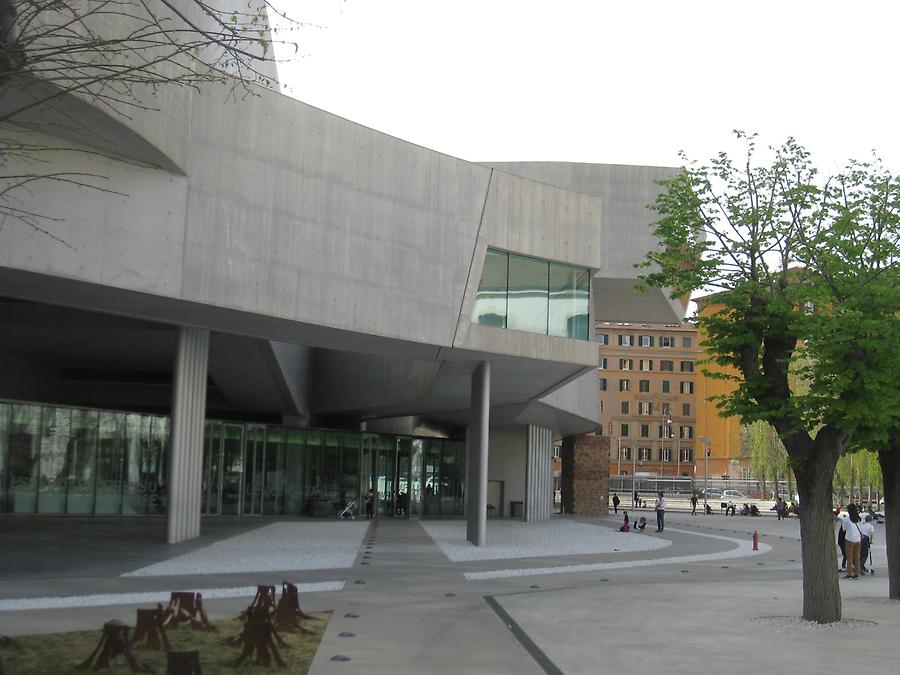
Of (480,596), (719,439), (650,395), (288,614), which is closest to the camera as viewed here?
(288,614)

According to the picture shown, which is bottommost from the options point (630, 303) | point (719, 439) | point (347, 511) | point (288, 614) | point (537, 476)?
point (347, 511)

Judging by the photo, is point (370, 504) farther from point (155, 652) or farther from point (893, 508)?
point (155, 652)

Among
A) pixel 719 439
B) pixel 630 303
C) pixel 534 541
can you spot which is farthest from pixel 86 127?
pixel 719 439

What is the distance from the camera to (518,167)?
36.2 meters

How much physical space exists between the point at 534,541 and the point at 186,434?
11607 millimetres

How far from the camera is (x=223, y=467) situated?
123 feet

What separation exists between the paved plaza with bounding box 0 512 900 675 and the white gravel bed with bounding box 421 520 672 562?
8.3 inches

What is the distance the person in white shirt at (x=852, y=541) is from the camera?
20906 millimetres

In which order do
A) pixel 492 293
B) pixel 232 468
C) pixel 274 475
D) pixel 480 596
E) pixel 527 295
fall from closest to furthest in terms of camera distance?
1. pixel 480 596
2. pixel 492 293
3. pixel 527 295
4. pixel 232 468
5. pixel 274 475

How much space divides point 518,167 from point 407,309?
15.3m

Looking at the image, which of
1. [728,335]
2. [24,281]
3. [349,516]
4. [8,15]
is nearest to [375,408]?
[349,516]

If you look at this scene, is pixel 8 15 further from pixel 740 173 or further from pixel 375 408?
pixel 375 408

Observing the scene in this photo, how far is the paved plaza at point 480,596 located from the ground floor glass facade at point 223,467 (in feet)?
12.8

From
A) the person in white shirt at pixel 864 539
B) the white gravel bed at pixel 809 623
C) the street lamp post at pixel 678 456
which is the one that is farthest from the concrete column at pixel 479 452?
the street lamp post at pixel 678 456
